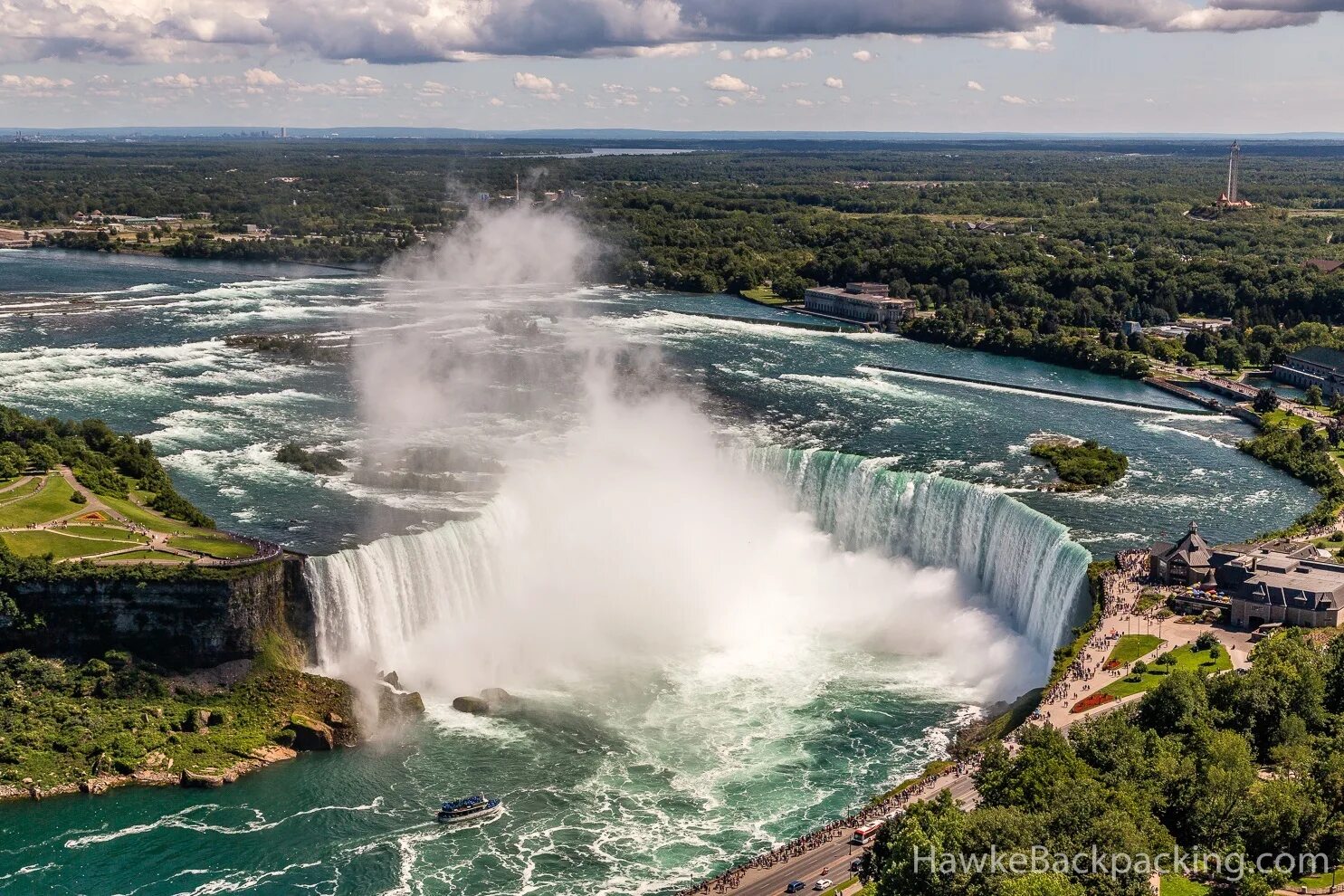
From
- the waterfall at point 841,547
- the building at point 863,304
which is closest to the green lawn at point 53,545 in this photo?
the waterfall at point 841,547

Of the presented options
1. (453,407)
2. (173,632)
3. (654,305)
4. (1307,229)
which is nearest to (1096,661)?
(173,632)

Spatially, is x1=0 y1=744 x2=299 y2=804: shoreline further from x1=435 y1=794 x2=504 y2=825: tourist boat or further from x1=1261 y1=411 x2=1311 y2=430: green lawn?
x1=1261 y1=411 x2=1311 y2=430: green lawn

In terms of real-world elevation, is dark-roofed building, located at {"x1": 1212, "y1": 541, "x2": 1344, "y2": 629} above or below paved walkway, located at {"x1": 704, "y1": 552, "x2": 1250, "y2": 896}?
above

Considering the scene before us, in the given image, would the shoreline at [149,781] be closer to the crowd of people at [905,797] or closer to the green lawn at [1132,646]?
the crowd of people at [905,797]

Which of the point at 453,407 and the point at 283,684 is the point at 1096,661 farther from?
the point at 453,407

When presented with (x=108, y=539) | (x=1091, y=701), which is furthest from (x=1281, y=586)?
(x=108, y=539)

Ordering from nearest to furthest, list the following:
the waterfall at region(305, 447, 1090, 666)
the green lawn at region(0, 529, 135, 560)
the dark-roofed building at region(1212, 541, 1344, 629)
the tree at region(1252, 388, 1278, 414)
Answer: the dark-roofed building at region(1212, 541, 1344, 629), the green lawn at region(0, 529, 135, 560), the waterfall at region(305, 447, 1090, 666), the tree at region(1252, 388, 1278, 414)

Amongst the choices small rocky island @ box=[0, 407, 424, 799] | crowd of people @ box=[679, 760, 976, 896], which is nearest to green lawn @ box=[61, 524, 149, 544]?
small rocky island @ box=[0, 407, 424, 799]

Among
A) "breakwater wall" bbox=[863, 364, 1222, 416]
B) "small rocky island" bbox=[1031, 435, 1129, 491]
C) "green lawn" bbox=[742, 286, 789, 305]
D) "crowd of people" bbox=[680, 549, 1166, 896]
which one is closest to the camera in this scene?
"crowd of people" bbox=[680, 549, 1166, 896]
